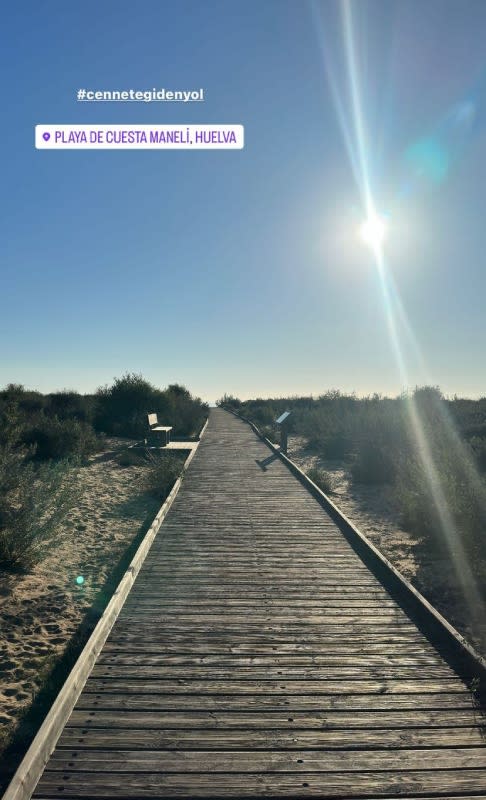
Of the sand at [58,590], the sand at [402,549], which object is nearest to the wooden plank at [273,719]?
the sand at [58,590]

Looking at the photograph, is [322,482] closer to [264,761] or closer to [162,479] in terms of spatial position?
[162,479]

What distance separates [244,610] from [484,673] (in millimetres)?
2089

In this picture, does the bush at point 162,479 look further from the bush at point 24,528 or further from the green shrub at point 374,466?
the green shrub at point 374,466

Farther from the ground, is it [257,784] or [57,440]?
[57,440]

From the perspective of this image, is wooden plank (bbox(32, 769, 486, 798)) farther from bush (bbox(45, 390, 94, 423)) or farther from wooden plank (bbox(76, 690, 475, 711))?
bush (bbox(45, 390, 94, 423))

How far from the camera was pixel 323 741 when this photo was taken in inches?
116

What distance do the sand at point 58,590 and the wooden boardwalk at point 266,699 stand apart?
67 cm

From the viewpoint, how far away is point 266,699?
3324mm

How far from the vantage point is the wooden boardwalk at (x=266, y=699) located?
2.68 meters

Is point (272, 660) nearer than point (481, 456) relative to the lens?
Yes

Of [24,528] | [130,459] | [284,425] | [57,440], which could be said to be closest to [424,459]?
[284,425]

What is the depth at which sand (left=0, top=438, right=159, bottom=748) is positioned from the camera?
13.1ft

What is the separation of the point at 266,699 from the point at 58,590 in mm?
3392

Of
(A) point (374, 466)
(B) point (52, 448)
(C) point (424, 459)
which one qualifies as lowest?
(A) point (374, 466)
